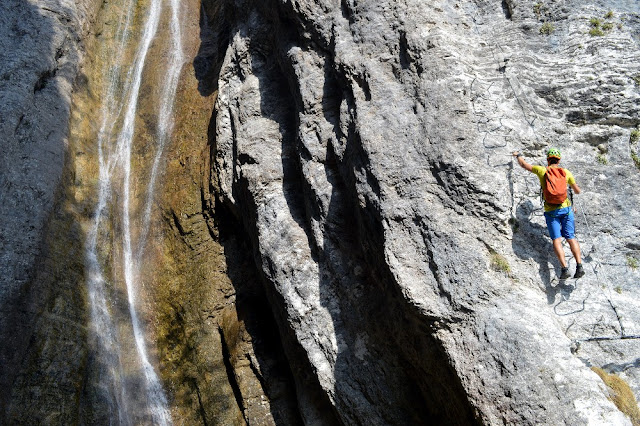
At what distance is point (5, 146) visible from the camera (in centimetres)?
1109

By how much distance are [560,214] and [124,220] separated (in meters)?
9.64

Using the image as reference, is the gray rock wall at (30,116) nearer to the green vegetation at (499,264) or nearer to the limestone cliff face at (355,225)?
the limestone cliff face at (355,225)

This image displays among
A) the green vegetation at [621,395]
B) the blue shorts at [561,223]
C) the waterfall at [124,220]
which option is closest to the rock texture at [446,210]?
the green vegetation at [621,395]

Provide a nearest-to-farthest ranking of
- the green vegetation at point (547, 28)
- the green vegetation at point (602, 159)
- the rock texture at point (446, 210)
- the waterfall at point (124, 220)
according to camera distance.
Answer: the rock texture at point (446, 210)
the green vegetation at point (602, 159)
the green vegetation at point (547, 28)
the waterfall at point (124, 220)

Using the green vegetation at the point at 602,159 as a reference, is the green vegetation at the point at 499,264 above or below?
below

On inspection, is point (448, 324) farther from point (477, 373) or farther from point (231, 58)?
point (231, 58)

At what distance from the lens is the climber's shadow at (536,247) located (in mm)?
6621

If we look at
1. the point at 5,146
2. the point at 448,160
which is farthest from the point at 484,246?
the point at 5,146

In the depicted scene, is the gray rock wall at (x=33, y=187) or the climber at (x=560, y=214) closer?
the climber at (x=560, y=214)

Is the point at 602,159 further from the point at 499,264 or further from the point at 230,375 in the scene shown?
the point at 230,375

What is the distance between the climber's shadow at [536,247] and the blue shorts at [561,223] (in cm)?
28

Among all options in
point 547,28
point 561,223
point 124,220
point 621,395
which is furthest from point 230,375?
point 547,28

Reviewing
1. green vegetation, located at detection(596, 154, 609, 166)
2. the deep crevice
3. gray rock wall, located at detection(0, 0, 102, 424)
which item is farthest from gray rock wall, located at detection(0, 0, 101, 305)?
green vegetation, located at detection(596, 154, 609, 166)

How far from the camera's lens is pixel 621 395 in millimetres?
5746
